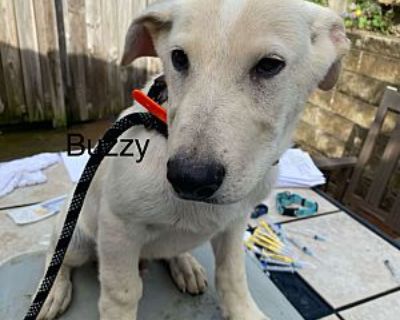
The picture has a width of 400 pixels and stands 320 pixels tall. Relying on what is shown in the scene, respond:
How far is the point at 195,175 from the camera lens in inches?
24.7

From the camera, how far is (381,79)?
259 centimetres

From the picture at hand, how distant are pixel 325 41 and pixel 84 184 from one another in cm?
59

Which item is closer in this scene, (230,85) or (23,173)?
(230,85)

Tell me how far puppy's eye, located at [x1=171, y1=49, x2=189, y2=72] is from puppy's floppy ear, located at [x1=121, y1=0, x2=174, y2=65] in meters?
0.11

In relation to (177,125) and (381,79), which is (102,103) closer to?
(381,79)

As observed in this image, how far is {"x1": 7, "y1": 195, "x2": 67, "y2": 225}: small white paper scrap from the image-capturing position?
1.57 metres

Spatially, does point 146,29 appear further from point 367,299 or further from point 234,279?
point 367,299

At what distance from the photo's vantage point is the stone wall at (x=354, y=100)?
2564 millimetres

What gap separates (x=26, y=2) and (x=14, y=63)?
1.46 feet

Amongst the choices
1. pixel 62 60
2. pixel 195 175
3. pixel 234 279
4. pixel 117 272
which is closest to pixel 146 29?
pixel 195 175

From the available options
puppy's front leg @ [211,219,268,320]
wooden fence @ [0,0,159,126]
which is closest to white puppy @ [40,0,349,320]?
puppy's front leg @ [211,219,268,320]

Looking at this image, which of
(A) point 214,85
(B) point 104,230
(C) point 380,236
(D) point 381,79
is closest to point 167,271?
(B) point 104,230


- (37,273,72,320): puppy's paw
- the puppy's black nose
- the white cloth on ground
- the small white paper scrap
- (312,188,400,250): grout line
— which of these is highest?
the puppy's black nose

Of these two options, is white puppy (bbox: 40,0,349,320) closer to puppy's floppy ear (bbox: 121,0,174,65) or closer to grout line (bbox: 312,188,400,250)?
puppy's floppy ear (bbox: 121,0,174,65)
